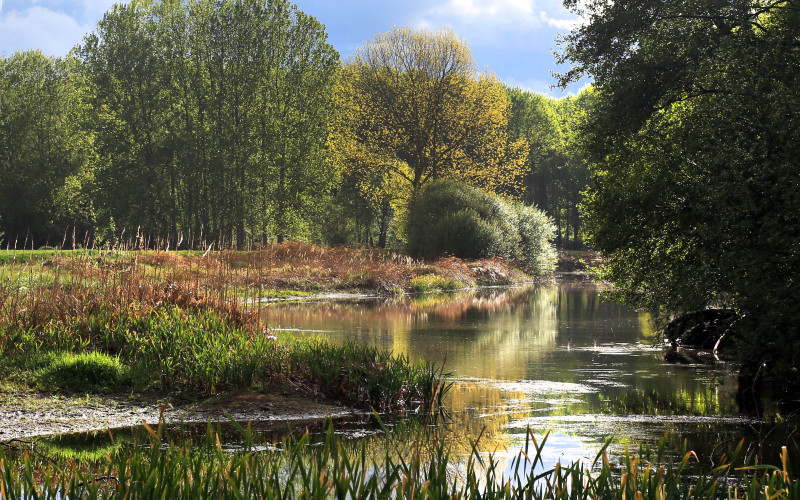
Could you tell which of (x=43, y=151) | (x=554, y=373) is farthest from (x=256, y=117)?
(x=554, y=373)

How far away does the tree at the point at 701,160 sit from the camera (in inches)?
450

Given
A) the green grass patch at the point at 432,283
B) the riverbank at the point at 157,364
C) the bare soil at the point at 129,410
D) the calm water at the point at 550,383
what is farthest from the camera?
the green grass patch at the point at 432,283

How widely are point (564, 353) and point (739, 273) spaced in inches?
197

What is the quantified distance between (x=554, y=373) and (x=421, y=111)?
110 feet

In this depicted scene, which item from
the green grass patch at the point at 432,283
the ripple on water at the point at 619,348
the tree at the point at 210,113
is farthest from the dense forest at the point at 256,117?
the ripple on water at the point at 619,348

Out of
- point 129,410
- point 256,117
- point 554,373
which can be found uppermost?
point 256,117

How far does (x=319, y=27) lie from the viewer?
48.0 meters

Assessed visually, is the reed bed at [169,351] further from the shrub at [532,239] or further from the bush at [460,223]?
the shrub at [532,239]

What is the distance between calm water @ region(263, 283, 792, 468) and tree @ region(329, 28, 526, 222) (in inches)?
807

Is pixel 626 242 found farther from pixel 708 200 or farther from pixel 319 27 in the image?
pixel 319 27

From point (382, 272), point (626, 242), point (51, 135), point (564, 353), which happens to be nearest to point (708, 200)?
point (626, 242)

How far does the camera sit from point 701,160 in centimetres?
1283

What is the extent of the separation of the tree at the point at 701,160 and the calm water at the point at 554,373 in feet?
4.45

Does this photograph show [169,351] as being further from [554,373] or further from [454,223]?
[454,223]
